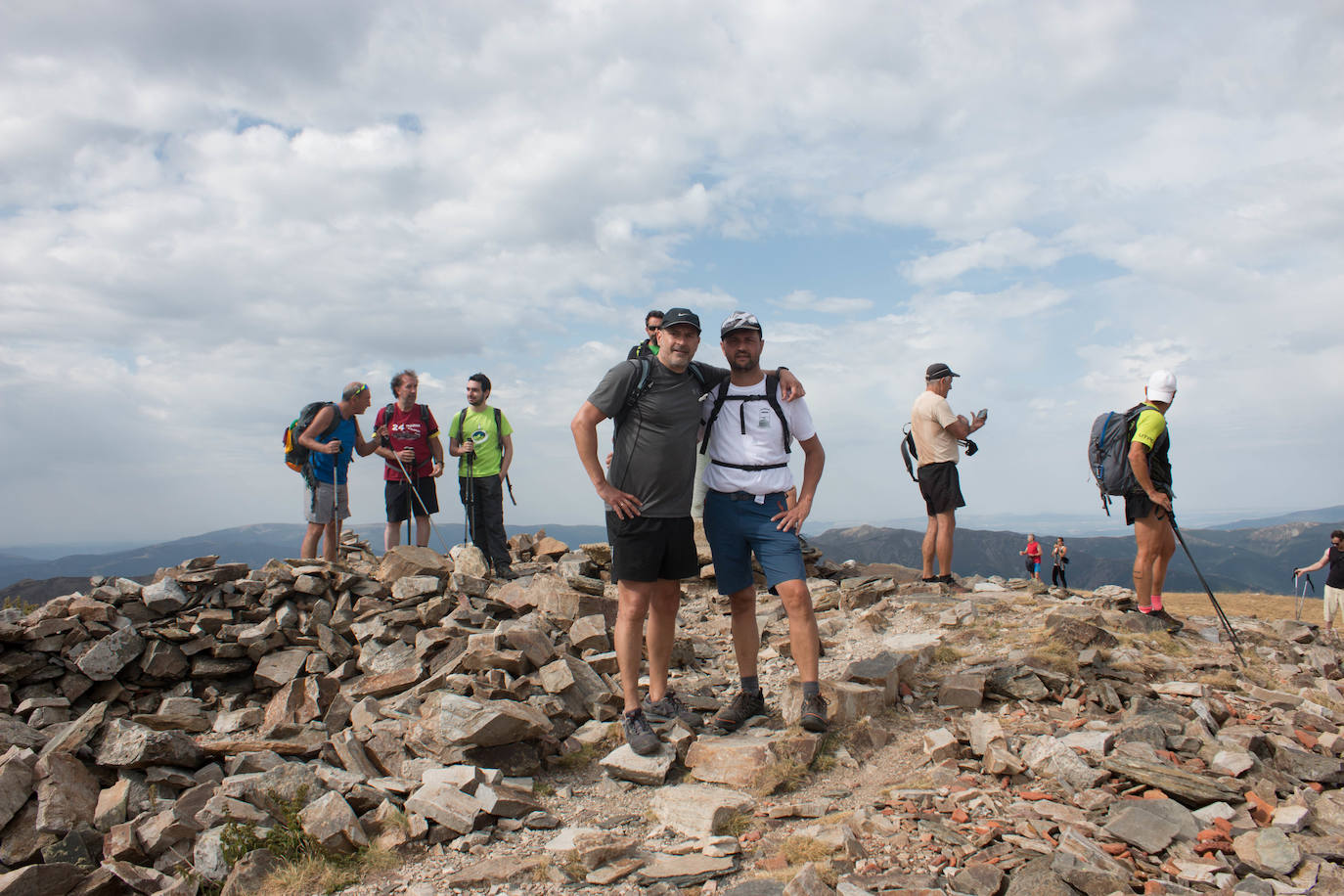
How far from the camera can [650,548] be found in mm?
4777

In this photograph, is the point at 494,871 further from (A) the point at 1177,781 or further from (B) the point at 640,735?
(A) the point at 1177,781

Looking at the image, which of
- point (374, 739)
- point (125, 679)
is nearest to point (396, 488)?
point (125, 679)

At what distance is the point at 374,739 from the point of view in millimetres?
5172

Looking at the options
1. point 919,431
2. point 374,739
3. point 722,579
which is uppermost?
point 919,431

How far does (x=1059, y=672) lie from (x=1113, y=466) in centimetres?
276

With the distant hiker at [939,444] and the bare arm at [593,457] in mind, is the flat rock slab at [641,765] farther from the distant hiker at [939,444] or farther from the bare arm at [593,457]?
the distant hiker at [939,444]

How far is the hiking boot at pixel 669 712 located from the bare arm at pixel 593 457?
140cm

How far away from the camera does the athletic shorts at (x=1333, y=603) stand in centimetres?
1168

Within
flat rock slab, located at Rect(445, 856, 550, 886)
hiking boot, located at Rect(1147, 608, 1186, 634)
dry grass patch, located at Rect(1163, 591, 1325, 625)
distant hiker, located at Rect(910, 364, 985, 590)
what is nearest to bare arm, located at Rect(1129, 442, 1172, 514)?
hiking boot, located at Rect(1147, 608, 1186, 634)

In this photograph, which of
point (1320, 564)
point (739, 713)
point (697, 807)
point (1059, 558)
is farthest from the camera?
point (1059, 558)

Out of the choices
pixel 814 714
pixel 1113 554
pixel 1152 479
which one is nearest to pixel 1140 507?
pixel 1152 479

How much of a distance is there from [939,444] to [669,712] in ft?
17.9

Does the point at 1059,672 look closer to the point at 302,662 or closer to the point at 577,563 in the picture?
the point at 577,563

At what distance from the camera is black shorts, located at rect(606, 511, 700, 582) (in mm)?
4773
